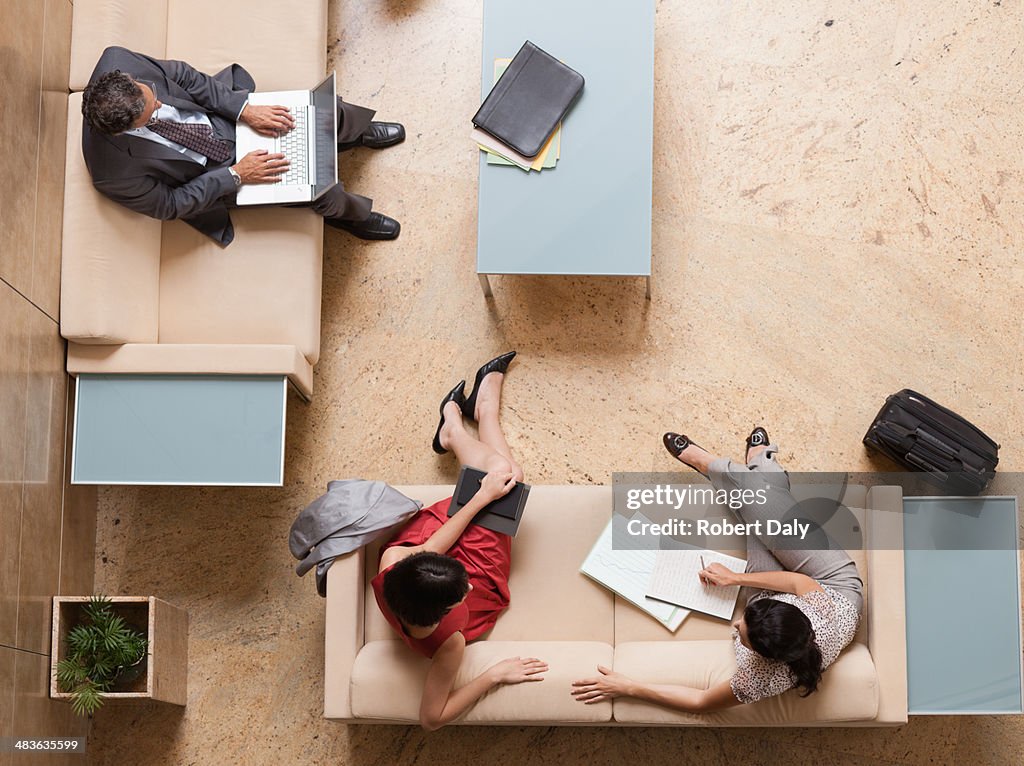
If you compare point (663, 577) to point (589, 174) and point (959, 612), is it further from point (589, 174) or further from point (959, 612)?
point (589, 174)

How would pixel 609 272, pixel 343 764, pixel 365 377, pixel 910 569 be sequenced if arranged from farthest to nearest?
pixel 365 377, pixel 343 764, pixel 609 272, pixel 910 569

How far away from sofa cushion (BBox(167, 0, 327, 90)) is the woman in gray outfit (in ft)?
6.97

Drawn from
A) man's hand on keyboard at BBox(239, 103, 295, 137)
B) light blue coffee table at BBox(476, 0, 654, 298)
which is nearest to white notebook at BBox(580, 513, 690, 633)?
light blue coffee table at BBox(476, 0, 654, 298)

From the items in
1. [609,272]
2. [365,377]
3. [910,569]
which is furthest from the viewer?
[365,377]

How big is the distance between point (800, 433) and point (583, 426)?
83cm

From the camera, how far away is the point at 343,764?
3.60 metres

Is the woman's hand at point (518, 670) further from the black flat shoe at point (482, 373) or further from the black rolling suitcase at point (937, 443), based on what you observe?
the black rolling suitcase at point (937, 443)

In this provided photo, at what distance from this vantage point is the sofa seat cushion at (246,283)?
3.39m

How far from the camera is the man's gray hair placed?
2945 millimetres

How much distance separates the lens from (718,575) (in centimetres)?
320

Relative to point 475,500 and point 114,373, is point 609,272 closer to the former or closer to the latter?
point 475,500

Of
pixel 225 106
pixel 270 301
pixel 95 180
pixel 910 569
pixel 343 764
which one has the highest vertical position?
pixel 225 106

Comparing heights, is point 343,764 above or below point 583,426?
below

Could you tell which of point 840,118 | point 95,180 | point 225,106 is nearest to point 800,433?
point 840,118
